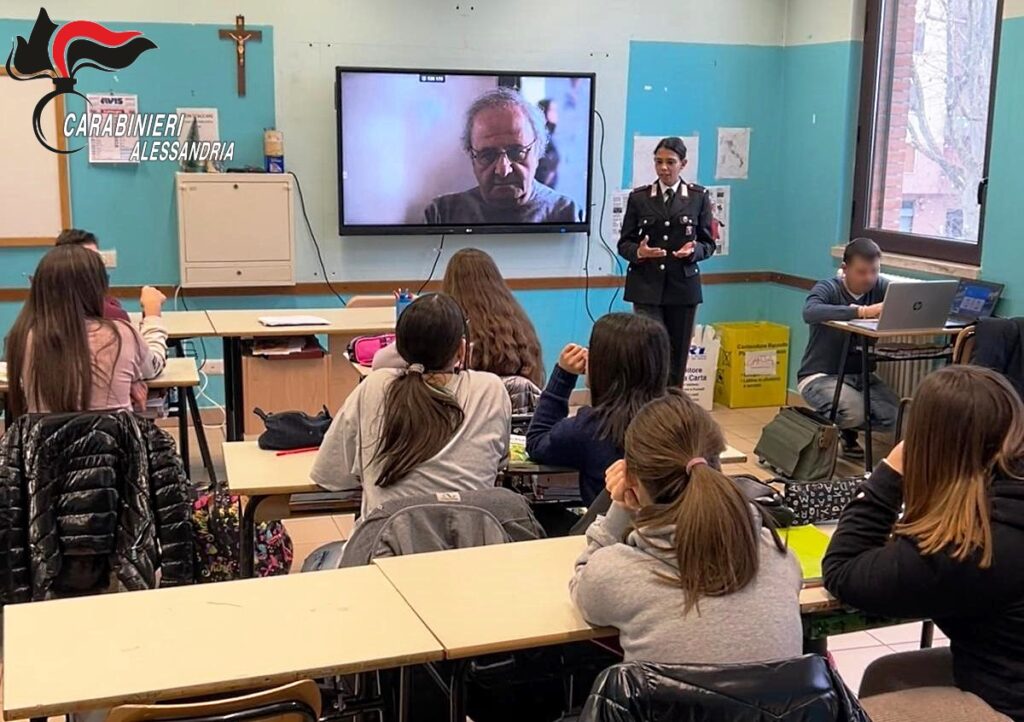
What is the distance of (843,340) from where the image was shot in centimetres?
538

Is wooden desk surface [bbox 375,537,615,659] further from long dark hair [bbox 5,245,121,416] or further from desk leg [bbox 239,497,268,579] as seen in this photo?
long dark hair [bbox 5,245,121,416]

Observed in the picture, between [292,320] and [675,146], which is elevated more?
[675,146]

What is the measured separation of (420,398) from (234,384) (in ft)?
8.74

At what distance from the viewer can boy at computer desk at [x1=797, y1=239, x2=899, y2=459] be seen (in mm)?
5180

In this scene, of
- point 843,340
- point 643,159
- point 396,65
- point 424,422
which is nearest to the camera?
point 424,422

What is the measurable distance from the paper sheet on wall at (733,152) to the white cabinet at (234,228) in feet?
8.68

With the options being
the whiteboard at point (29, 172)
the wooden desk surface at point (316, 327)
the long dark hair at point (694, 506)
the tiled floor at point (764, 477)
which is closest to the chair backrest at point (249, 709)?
the long dark hair at point (694, 506)

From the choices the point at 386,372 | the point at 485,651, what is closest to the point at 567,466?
the point at 386,372

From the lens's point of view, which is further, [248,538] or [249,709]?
[248,538]

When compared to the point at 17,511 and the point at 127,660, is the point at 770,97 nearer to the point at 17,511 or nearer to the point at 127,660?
the point at 17,511

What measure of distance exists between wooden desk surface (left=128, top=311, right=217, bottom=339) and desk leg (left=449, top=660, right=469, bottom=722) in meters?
2.90

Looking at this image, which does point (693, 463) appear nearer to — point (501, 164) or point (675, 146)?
point (675, 146)

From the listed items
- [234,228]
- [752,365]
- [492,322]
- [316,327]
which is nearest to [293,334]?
[316,327]

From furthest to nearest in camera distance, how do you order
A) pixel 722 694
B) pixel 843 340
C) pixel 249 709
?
pixel 843 340 < pixel 249 709 < pixel 722 694
